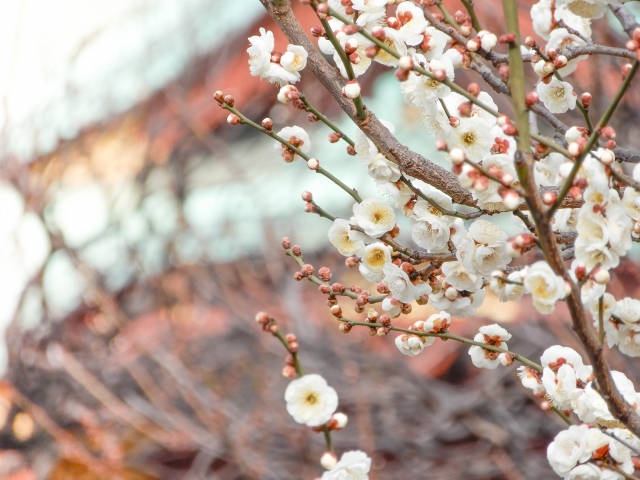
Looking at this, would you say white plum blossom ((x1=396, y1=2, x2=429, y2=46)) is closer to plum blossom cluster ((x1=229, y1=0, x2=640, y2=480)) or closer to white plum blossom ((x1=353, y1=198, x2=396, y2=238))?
plum blossom cluster ((x1=229, y1=0, x2=640, y2=480))

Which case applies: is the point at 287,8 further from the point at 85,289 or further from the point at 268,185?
the point at 268,185

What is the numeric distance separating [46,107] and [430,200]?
2430 mm

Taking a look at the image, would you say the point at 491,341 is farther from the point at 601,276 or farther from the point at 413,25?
the point at 413,25

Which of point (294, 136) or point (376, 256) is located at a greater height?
point (294, 136)

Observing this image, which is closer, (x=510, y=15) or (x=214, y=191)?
(x=510, y=15)

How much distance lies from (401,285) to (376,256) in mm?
53

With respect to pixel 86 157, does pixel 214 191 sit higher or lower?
lower

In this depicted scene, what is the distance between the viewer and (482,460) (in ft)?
8.77

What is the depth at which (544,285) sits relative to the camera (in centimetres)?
60

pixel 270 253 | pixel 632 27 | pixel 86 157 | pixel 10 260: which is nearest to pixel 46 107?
pixel 86 157

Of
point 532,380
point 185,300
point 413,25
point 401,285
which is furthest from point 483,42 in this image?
point 185,300

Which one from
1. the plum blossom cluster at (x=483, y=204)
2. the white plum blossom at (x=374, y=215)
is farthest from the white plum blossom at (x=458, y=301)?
the white plum blossom at (x=374, y=215)

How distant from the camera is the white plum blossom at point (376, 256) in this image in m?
0.83

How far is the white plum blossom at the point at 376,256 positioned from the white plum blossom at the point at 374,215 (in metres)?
0.02
